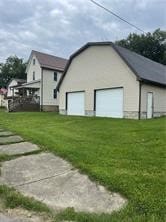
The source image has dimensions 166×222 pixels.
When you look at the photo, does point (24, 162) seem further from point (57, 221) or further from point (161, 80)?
point (161, 80)

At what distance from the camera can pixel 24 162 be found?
6559 mm

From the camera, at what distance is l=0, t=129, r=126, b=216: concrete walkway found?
433cm

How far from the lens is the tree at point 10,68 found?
6531 centimetres

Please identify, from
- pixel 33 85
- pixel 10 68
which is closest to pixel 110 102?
pixel 33 85

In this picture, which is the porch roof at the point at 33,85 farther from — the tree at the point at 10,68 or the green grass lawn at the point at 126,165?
the tree at the point at 10,68

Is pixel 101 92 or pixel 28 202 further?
pixel 101 92

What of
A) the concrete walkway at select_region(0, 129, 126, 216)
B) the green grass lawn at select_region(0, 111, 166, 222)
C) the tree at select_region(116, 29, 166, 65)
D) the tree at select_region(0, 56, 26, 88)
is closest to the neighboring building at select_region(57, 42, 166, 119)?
the green grass lawn at select_region(0, 111, 166, 222)

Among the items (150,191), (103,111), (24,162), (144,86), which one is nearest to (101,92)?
(103,111)

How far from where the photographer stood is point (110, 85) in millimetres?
20438

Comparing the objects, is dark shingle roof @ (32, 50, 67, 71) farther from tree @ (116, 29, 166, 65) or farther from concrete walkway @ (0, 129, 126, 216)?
concrete walkway @ (0, 129, 126, 216)

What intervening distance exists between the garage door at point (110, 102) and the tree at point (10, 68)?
46485 millimetres

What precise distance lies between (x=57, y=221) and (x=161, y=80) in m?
18.8

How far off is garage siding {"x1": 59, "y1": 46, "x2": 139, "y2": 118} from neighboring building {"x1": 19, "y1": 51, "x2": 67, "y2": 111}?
864cm

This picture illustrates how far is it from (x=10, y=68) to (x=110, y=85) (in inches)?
1972
